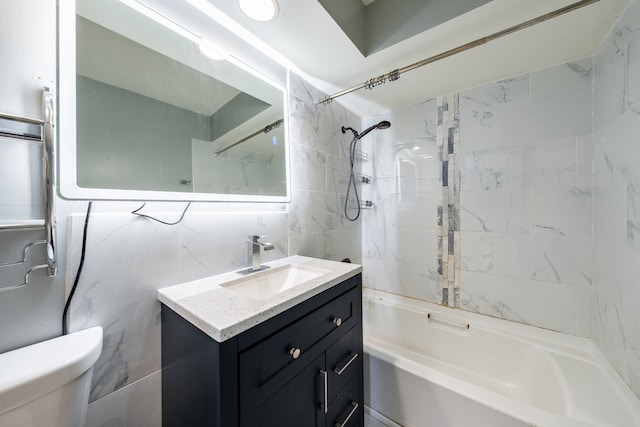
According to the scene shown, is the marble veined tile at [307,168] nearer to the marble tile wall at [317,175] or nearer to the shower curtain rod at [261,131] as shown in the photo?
the marble tile wall at [317,175]

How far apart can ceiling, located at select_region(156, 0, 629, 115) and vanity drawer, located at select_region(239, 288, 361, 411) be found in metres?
1.34

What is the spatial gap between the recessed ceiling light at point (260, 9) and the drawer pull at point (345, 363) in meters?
1.62

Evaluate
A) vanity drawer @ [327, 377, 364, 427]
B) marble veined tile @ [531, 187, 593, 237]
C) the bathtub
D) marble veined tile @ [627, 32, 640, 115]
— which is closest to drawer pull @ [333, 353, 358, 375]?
vanity drawer @ [327, 377, 364, 427]

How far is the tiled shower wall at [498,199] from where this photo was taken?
1.35m

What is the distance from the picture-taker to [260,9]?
1.01 metres

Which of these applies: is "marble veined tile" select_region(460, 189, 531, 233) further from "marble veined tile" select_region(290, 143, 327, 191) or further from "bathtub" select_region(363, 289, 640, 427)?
"marble veined tile" select_region(290, 143, 327, 191)

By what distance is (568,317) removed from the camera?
1360 mm

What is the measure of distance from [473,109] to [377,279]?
1.60 metres

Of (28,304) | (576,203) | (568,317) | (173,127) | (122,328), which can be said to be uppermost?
(173,127)

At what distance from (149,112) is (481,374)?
7.86ft

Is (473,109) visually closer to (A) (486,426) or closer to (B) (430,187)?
(B) (430,187)

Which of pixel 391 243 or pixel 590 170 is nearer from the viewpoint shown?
pixel 590 170

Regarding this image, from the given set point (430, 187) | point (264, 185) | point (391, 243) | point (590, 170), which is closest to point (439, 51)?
point (430, 187)

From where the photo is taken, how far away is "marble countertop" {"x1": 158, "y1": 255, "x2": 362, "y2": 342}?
0.59 m
